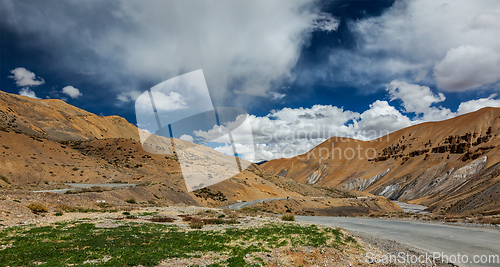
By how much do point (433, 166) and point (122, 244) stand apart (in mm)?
115095

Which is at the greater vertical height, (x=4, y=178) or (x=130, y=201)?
(x=4, y=178)

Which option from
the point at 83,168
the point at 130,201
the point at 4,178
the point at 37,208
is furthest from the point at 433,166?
the point at 4,178

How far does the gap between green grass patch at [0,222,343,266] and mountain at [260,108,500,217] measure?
35309 millimetres

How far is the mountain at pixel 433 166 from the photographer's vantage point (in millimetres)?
54719

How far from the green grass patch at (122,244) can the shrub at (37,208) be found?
4343mm

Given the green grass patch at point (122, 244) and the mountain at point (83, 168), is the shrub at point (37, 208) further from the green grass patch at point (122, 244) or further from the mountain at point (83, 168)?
the green grass patch at point (122, 244)

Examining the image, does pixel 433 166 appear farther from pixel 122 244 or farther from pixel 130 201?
pixel 122 244

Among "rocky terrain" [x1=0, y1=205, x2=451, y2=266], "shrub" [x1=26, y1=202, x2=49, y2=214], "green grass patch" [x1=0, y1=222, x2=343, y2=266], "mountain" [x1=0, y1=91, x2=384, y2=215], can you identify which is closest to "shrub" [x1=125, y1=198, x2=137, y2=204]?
"mountain" [x1=0, y1=91, x2=384, y2=215]

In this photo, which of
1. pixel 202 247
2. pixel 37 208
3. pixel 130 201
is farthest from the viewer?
pixel 130 201

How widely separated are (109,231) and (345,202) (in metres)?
58.3

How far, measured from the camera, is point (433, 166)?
3730 inches

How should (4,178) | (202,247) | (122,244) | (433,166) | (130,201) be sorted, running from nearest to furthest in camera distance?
(122,244) < (202,247) < (130,201) < (4,178) < (433,166)

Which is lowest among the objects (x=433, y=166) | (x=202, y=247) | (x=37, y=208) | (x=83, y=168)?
(x=202, y=247)

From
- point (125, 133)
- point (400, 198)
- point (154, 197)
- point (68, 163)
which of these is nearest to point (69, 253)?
point (154, 197)
